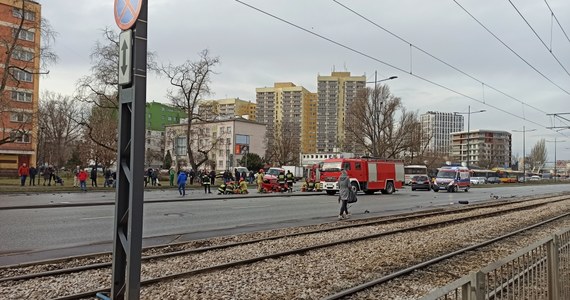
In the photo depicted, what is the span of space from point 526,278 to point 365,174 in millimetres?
29819

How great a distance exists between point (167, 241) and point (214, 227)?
9.35 feet

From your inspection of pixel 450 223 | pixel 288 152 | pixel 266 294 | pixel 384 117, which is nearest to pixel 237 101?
pixel 288 152

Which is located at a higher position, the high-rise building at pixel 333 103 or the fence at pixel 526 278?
the high-rise building at pixel 333 103

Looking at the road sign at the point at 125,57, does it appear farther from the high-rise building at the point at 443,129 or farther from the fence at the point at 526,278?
the high-rise building at the point at 443,129

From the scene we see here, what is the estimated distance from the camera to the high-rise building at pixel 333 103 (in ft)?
306

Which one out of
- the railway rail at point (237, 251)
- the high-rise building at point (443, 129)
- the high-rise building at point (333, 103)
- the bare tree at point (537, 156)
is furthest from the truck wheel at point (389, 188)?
the bare tree at point (537, 156)

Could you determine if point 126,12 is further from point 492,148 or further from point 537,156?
point 537,156

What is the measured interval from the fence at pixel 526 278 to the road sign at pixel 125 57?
3119mm

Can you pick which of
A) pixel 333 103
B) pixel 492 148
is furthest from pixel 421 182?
pixel 492 148

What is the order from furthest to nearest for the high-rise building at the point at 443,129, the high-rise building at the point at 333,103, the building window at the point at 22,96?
the high-rise building at the point at 443,129 → the high-rise building at the point at 333,103 → the building window at the point at 22,96

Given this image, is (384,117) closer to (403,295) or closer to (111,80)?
(111,80)

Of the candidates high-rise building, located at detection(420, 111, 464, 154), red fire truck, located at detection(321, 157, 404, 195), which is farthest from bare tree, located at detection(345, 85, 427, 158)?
high-rise building, located at detection(420, 111, 464, 154)

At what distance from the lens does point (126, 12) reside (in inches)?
166

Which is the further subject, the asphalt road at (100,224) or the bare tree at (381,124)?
the bare tree at (381,124)
